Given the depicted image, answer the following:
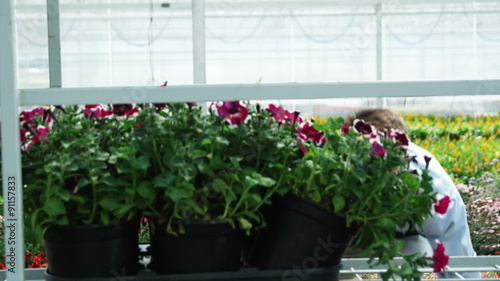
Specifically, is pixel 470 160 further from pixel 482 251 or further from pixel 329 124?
pixel 329 124

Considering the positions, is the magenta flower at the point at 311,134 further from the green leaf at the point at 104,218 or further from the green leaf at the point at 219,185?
the green leaf at the point at 104,218

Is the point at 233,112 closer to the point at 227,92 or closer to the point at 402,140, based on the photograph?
the point at 227,92

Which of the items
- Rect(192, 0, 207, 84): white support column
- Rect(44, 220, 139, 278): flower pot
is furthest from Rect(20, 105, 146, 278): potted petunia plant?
Rect(192, 0, 207, 84): white support column

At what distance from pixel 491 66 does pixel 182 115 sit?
8.84 metres

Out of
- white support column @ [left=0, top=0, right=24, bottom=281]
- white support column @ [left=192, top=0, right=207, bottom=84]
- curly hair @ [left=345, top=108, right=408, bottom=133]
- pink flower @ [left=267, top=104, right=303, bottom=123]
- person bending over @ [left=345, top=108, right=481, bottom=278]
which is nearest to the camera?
white support column @ [left=0, top=0, right=24, bottom=281]

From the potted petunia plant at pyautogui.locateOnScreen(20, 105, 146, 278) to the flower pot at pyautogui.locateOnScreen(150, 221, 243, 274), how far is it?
0.28 feet

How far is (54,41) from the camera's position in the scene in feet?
5.62

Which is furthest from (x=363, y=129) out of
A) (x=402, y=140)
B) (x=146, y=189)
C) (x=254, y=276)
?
(x=146, y=189)

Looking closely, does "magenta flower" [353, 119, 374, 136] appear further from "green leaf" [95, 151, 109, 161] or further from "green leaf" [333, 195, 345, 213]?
"green leaf" [95, 151, 109, 161]

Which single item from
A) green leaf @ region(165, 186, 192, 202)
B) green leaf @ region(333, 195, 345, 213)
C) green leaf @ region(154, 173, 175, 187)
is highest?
green leaf @ region(154, 173, 175, 187)

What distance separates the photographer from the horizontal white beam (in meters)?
1.44

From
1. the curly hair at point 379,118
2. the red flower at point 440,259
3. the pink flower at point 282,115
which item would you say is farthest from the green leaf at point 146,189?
the curly hair at point 379,118

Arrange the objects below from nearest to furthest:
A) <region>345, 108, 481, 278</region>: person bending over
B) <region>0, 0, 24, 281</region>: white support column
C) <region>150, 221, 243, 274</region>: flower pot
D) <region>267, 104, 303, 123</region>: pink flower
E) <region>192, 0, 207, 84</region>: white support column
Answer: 1. <region>0, 0, 24, 281</region>: white support column
2. <region>150, 221, 243, 274</region>: flower pot
3. <region>267, 104, 303, 123</region>: pink flower
4. <region>345, 108, 481, 278</region>: person bending over
5. <region>192, 0, 207, 84</region>: white support column

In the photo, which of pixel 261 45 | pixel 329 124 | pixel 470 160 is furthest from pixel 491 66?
pixel 329 124
